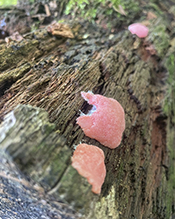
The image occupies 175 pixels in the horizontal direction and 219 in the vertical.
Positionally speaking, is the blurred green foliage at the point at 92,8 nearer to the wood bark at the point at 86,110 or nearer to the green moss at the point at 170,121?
the wood bark at the point at 86,110

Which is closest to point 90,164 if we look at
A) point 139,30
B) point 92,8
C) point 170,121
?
point 170,121

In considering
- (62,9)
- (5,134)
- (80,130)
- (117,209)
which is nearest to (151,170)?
(117,209)

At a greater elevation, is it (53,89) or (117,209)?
(53,89)

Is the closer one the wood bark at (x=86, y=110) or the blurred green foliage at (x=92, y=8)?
the wood bark at (x=86, y=110)

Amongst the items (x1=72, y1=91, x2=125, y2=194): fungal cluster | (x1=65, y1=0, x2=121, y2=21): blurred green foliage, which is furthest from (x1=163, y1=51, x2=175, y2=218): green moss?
(x1=65, y1=0, x2=121, y2=21): blurred green foliage

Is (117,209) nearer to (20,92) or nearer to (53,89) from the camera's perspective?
(53,89)

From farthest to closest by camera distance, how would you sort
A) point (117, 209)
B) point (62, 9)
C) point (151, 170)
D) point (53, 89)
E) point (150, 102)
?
point (62, 9), point (150, 102), point (151, 170), point (53, 89), point (117, 209)

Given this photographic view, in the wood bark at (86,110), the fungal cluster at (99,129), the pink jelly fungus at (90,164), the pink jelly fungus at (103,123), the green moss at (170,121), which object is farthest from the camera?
the green moss at (170,121)

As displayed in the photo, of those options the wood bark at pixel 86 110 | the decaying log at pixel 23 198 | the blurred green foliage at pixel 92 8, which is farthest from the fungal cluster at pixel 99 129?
the blurred green foliage at pixel 92 8

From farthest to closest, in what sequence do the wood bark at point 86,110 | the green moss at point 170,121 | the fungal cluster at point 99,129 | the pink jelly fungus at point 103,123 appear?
the green moss at point 170,121
the pink jelly fungus at point 103,123
the fungal cluster at point 99,129
the wood bark at point 86,110
